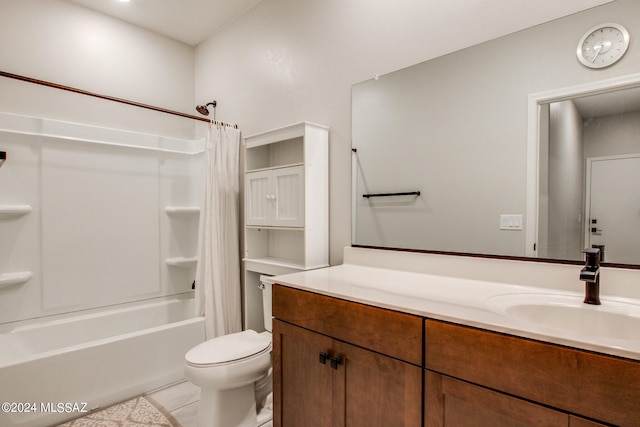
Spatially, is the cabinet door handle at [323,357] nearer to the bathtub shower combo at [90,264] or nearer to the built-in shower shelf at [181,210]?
the bathtub shower combo at [90,264]

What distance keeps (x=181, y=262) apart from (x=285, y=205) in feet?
4.88

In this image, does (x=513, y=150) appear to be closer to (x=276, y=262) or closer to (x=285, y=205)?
(x=285, y=205)

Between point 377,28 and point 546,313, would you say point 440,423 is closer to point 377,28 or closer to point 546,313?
point 546,313

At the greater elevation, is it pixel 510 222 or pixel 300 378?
pixel 510 222

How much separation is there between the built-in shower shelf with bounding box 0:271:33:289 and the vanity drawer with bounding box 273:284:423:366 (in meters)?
2.01

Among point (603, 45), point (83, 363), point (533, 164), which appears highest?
point (603, 45)

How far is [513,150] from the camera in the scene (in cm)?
134

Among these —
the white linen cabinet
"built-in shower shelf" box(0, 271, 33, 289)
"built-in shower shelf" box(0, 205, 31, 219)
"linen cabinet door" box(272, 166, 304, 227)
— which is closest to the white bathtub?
"built-in shower shelf" box(0, 271, 33, 289)

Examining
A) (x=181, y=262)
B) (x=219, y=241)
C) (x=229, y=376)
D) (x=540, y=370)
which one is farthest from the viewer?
(x=181, y=262)

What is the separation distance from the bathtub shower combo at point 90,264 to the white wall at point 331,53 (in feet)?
3.07

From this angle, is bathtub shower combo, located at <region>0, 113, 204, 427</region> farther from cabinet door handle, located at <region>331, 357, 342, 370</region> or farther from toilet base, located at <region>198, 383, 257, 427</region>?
cabinet door handle, located at <region>331, 357, 342, 370</region>

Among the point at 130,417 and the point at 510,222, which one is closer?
the point at 510,222

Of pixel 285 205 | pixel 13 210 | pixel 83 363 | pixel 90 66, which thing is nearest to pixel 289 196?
pixel 285 205

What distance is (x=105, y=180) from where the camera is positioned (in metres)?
2.66
